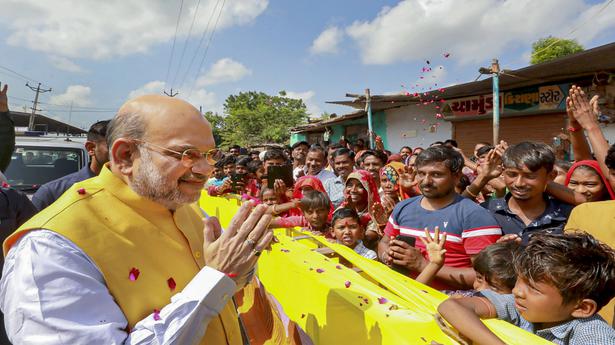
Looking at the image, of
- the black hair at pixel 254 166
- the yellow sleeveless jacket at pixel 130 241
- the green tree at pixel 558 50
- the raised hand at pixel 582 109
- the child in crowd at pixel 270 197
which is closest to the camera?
the yellow sleeveless jacket at pixel 130 241

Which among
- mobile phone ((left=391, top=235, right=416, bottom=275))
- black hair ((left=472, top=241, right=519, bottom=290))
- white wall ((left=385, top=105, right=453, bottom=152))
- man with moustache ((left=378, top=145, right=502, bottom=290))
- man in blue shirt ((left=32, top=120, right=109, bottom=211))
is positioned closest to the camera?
black hair ((left=472, top=241, right=519, bottom=290))

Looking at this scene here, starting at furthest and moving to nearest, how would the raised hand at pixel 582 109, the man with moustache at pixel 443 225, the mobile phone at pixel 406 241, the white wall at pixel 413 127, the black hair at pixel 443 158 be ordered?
the white wall at pixel 413 127 → the raised hand at pixel 582 109 → the black hair at pixel 443 158 → the mobile phone at pixel 406 241 → the man with moustache at pixel 443 225

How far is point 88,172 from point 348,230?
246 cm

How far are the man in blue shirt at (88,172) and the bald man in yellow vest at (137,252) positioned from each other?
2.10 metres

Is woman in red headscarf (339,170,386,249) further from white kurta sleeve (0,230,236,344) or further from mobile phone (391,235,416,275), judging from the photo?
white kurta sleeve (0,230,236,344)

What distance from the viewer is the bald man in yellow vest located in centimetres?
105

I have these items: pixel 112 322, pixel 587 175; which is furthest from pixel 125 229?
pixel 587 175

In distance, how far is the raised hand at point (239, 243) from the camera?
1.24 meters

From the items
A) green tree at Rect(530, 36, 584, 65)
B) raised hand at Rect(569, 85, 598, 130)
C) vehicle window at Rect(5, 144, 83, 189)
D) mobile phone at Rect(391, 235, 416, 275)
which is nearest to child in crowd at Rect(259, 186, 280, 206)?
mobile phone at Rect(391, 235, 416, 275)

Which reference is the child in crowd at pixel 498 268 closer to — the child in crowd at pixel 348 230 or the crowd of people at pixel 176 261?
the crowd of people at pixel 176 261

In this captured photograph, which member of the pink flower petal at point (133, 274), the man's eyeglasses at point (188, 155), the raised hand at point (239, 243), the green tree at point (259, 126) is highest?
the green tree at point (259, 126)

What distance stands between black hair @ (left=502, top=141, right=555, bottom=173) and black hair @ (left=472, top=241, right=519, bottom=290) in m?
0.70

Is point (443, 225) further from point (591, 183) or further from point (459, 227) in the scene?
point (591, 183)

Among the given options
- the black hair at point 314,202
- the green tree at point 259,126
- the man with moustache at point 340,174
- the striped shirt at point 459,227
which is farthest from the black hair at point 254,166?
the green tree at point 259,126
